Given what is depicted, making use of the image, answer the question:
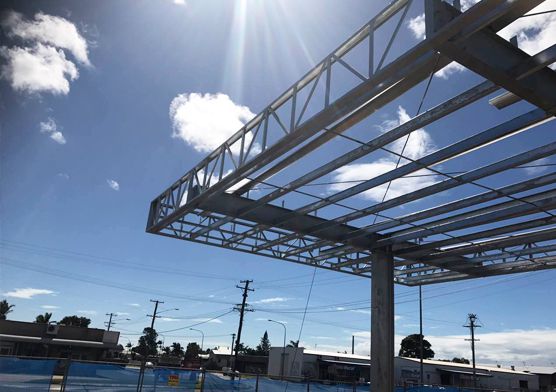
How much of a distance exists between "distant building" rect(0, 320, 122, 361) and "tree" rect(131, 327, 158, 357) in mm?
39583

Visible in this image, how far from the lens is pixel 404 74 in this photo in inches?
267

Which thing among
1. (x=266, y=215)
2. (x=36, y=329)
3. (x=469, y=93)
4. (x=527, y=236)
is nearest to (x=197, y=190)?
(x=266, y=215)

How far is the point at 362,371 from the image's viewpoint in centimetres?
5884

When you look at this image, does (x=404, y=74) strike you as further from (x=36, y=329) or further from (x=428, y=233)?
(x=36, y=329)

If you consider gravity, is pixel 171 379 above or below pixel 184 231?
below

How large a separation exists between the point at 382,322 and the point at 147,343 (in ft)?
324

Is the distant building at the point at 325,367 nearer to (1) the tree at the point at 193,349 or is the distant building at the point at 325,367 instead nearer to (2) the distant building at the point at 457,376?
(2) the distant building at the point at 457,376

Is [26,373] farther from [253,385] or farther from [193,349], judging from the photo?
[193,349]

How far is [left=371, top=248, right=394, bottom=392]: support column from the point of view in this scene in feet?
48.0

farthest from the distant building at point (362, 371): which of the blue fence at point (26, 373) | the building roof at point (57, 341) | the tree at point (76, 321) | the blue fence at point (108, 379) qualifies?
the tree at point (76, 321)

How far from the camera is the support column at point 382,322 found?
14.6 meters

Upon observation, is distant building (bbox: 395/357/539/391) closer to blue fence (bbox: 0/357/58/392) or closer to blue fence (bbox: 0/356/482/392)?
blue fence (bbox: 0/356/482/392)

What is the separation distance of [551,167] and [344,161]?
4522 millimetres

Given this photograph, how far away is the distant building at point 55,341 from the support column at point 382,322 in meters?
43.5
